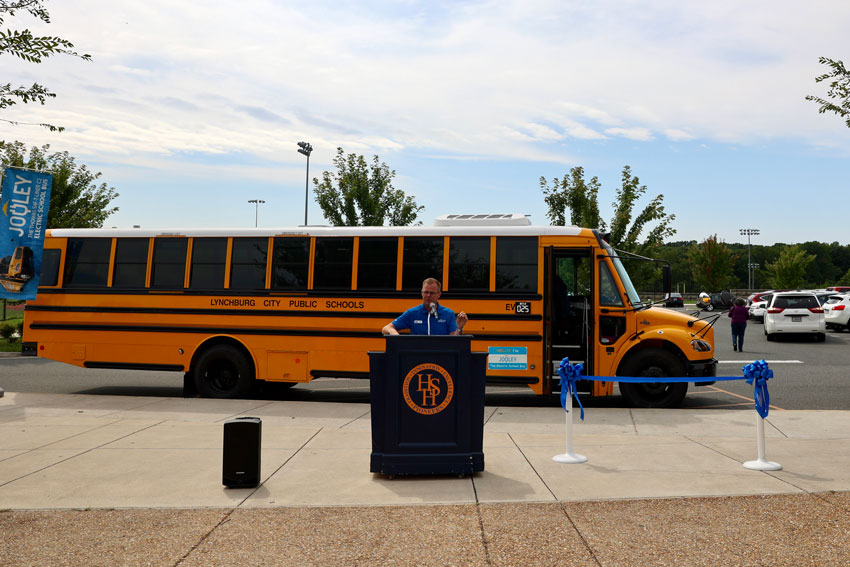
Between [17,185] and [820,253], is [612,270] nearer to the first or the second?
[17,185]

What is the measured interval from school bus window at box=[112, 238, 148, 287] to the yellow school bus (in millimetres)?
21

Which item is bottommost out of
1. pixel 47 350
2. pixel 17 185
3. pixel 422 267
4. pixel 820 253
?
pixel 47 350

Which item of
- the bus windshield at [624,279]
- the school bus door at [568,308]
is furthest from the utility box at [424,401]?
the bus windshield at [624,279]

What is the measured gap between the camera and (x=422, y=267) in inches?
415

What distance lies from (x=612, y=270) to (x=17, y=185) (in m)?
10.4

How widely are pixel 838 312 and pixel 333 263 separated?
23.4m

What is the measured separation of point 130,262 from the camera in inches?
449

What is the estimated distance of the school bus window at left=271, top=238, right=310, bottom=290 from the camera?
1093 cm

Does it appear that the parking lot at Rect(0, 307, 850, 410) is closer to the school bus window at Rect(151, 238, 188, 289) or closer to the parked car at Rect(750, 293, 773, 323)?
the school bus window at Rect(151, 238, 188, 289)

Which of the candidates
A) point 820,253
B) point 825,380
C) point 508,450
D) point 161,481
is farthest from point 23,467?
point 820,253

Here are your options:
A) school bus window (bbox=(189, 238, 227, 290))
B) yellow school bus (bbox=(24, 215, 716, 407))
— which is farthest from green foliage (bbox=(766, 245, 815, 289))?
school bus window (bbox=(189, 238, 227, 290))

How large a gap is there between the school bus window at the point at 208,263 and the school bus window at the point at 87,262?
1546 millimetres

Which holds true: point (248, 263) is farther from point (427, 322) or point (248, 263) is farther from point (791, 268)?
point (791, 268)

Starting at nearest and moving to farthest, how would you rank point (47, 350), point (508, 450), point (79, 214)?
1. point (508, 450)
2. point (47, 350)
3. point (79, 214)
